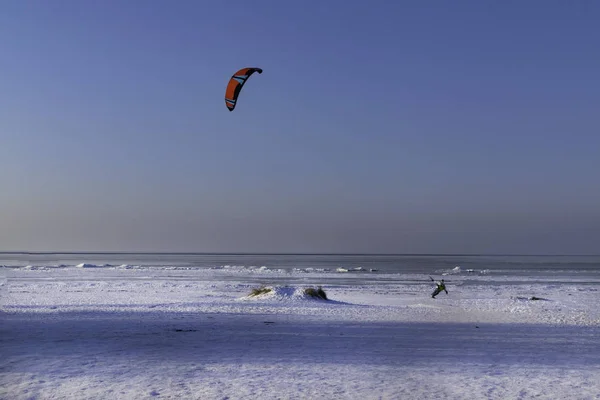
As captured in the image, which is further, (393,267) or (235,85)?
(393,267)

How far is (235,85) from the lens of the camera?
68.3 ft

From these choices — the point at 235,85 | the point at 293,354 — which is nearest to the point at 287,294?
the point at 235,85

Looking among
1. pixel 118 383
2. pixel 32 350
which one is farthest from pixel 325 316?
pixel 118 383

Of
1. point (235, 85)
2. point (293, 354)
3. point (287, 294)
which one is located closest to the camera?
point (293, 354)

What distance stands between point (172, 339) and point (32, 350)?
9.82 ft

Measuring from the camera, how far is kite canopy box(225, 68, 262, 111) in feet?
67.2

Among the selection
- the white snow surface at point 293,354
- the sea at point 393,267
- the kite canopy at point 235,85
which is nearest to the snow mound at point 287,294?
the white snow surface at point 293,354

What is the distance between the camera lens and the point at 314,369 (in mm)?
9977

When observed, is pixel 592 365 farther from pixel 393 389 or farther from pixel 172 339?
pixel 172 339

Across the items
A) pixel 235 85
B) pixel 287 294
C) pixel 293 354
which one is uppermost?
pixel 235 85

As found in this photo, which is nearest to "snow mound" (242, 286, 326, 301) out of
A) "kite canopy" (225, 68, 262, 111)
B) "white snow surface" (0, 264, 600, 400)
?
"white snow surface" (0, 264, 600, 400)

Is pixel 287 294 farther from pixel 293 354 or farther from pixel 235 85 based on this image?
pixel 293 354

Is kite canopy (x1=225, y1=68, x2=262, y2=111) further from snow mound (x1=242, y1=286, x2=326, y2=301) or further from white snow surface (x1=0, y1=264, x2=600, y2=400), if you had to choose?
snow mound (x1=242, y1=286, x2=326, y2=301)

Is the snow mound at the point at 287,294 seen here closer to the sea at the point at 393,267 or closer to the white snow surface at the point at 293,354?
the white snow surface at the point at 293,354
